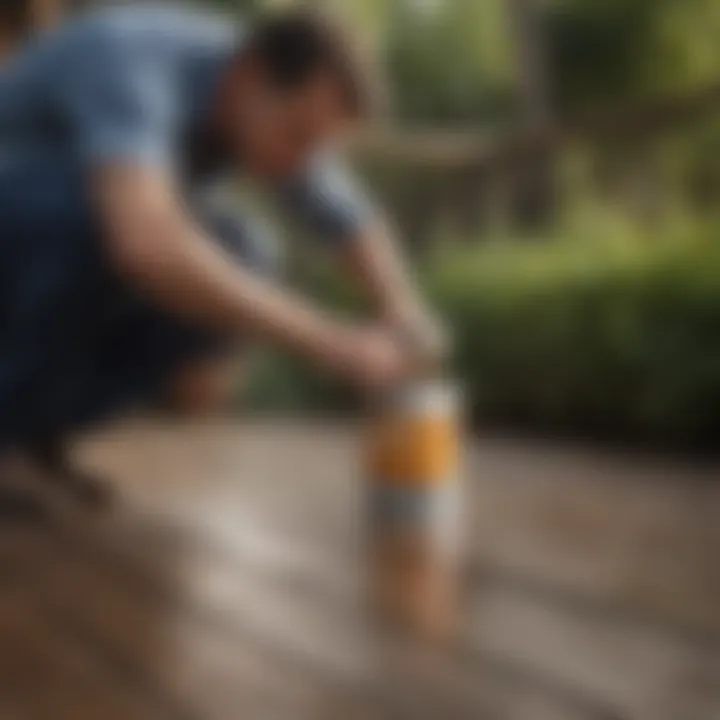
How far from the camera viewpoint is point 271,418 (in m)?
1.58

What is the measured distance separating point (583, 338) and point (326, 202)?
37 cm

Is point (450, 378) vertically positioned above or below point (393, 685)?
above

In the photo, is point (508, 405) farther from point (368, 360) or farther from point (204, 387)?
point (368, 360)

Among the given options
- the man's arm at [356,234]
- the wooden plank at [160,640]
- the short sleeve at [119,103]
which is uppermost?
the man's arm at [356,234]

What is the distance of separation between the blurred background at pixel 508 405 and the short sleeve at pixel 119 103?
12cm

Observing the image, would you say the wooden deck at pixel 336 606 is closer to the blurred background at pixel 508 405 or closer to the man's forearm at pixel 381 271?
the blurred background at pixel 508 405

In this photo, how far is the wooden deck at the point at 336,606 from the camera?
2.08 feet

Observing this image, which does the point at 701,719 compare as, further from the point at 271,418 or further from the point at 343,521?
the point at 271,418

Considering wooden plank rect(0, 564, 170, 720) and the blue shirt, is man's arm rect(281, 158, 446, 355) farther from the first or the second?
wooden plank rect(0, 564, 170, 720)

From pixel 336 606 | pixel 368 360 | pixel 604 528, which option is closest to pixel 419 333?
pixel 368 360

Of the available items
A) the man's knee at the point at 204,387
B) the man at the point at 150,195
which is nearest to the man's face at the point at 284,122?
the man at the point at 150,195

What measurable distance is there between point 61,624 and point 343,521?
0.38 meters

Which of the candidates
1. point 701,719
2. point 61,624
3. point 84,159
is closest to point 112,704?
point 61,624

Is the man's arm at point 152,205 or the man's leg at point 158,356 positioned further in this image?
the man's leg at point 158,356
